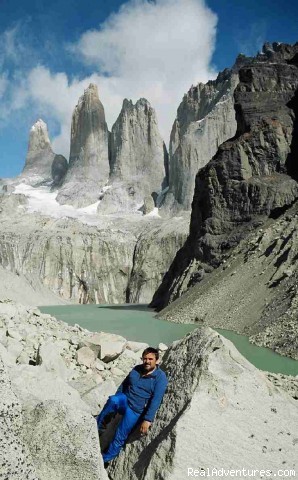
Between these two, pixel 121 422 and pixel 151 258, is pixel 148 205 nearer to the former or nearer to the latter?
pixel 151 258

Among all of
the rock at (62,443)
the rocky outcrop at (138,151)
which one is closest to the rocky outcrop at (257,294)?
the rock at (62,443)

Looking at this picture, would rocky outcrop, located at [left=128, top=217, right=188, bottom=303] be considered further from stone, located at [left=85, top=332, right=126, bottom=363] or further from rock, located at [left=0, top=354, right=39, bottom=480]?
rock, located at [left=0, top=354, right=39, bottom=480]

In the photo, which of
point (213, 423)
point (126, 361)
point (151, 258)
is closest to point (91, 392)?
point (213, 423)

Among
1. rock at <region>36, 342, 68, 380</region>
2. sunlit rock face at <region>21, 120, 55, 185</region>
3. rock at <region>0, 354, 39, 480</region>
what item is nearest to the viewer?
rock at <region>0, 354, 39, 480</region>

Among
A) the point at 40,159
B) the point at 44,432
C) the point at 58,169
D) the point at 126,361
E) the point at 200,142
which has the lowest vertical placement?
the point at 126,361

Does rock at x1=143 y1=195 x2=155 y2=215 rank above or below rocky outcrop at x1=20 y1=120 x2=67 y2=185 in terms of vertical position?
below

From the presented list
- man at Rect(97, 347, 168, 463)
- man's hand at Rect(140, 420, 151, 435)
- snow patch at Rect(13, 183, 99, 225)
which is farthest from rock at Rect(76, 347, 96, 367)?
snow patch at Rect(13, 183, 99, 225)

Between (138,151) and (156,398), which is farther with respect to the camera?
(138,151)

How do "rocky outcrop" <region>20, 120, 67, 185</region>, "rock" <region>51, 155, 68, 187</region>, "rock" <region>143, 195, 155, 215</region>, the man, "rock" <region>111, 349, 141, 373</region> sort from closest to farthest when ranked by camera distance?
the man
"rock" <region>111, 349, 141, 373</region>
"rock" <region>143, 195, 155, 215</region>
"rock" <region>51, 155, 68, 187</region>
"rocky outcrop" <region>20, 120, 67, 185</region>
